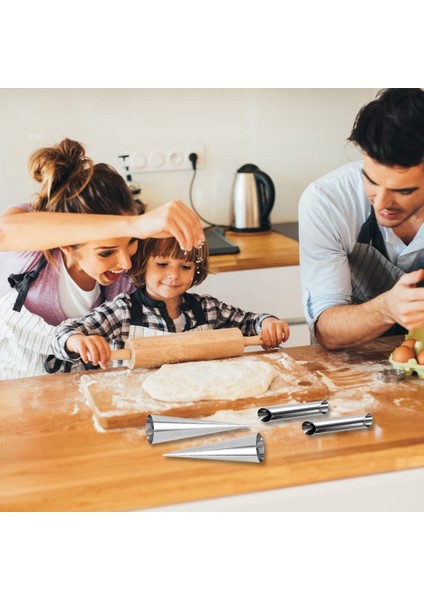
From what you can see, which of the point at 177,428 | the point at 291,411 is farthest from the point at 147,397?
the point at 291,411

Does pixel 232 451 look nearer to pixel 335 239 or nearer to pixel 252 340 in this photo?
pixel 252 340

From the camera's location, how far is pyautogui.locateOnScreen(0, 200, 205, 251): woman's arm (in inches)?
48.9

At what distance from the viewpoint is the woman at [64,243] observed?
1.25 metres

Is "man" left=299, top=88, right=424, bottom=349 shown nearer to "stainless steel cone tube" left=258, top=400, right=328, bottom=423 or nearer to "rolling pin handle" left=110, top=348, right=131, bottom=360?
"stainless steel cone tube" left=258, top=400, right=328, bottom=423

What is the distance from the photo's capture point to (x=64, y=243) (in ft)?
4.10

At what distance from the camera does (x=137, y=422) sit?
1048 mm

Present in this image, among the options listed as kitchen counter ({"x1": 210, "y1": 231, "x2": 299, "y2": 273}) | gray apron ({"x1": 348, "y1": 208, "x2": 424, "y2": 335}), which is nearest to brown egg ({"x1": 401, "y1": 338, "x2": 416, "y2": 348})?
gray apron ({"x1": 348, "y1": 208, "x2": 424, "y2": 335})

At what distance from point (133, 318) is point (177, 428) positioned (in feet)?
1.16

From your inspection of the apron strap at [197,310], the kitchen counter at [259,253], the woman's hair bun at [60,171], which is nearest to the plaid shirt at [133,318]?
the apron strap at [197,310]
